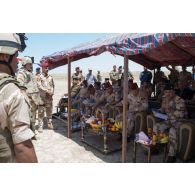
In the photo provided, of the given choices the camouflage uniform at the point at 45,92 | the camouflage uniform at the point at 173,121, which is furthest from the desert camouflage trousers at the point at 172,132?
the camouflage uniform at the point at 45,92

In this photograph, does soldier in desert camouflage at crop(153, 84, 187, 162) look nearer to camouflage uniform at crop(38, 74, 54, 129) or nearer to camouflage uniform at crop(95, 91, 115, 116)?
camouflage uniform at crop(95, 91, 115, 116)

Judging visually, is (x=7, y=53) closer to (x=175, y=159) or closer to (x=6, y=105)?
(x=6, y=105)

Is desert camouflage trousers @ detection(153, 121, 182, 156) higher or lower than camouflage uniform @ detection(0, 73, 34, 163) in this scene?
lower

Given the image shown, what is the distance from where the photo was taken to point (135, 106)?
6426 millimetres

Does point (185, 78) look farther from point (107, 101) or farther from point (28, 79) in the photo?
point (28, 79)

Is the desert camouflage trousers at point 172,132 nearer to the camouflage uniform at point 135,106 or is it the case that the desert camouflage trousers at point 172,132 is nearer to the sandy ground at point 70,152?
the sandy ground at point 70,152

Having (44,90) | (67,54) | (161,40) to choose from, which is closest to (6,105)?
(161,40)

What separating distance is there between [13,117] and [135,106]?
5.09 m

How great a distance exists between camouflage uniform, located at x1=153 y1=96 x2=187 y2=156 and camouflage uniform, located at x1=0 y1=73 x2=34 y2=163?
3814 mm

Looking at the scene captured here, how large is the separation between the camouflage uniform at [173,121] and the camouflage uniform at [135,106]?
0.95 m

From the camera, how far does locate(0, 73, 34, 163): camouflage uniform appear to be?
1557 mm

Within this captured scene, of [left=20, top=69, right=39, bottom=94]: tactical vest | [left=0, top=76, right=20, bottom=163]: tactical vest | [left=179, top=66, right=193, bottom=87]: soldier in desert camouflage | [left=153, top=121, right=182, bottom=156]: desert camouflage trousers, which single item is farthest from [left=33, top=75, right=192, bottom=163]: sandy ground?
[left=179, top=66, right=193, bottom=87]: soldier in desert camouflage

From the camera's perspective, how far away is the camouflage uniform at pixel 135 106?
20.8 ft

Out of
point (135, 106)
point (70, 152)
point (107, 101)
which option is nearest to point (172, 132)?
point (135, 106)
